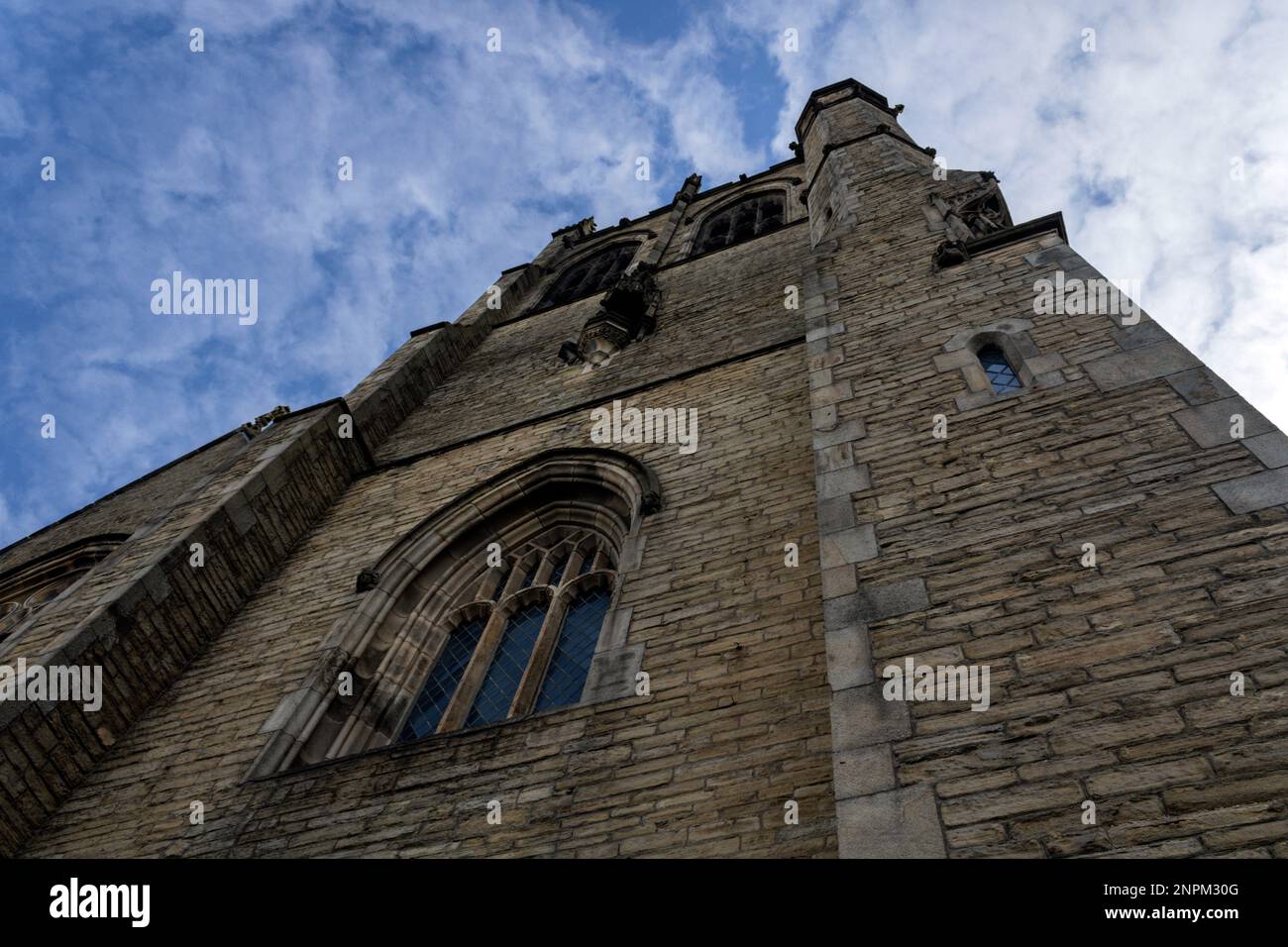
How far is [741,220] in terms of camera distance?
1962 centimetres

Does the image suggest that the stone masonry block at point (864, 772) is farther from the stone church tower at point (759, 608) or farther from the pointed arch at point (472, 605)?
the pointed arch at point (472, 605)

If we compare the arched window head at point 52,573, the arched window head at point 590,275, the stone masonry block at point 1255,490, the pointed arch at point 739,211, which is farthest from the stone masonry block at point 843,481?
the pointed arch at point 739,211

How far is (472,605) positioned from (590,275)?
41.3ft

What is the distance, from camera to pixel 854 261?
8070mm

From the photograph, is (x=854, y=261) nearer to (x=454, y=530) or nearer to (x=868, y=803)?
(x=454, y=530)

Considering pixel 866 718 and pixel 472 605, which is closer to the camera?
pixel 866 718

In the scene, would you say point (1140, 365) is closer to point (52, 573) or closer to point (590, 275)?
point (52, 573)

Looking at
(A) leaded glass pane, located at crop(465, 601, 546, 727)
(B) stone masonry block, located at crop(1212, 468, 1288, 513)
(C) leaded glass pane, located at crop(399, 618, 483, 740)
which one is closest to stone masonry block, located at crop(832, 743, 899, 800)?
(B) stone masonry block, located at crop(1212, 468, 1288, 513)

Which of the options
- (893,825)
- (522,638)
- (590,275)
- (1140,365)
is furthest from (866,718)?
(590,275)

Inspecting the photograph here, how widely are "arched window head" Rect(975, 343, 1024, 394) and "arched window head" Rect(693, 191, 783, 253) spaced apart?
12.2 meters

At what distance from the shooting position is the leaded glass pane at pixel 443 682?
6734 millimetres

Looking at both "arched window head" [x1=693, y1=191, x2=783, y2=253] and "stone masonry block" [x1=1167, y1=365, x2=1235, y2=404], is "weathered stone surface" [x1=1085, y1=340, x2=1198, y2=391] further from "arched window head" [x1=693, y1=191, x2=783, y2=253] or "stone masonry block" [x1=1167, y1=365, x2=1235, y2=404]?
"arched window head" [x1=693, y1=191, x2=783, y2=253]
